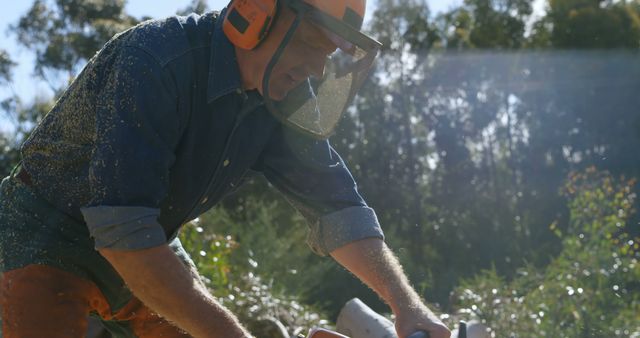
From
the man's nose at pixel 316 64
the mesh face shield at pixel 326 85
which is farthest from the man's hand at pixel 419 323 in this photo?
the man's nose at pixel 316 64

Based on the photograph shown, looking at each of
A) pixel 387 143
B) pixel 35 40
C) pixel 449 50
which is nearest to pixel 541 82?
pixel 449 50

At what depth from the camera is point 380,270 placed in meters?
2.79

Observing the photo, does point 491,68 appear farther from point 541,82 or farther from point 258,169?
point 258,169

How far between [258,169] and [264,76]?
618 mm

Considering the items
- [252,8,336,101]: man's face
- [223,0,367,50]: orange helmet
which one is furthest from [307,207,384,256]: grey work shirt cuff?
[223,0,367,50]: orange helmet

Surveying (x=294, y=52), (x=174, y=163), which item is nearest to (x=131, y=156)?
(x=174, y=163)

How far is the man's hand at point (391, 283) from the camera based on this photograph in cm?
254

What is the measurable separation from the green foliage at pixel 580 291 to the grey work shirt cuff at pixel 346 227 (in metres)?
2.72

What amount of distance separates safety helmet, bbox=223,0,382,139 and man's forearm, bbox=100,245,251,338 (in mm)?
610

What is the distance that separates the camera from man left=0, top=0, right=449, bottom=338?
228 centimetres

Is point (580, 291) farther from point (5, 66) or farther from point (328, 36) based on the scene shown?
point (5, 66)

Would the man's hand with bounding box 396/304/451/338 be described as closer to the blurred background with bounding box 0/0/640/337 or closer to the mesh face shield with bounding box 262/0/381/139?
the mesh face shield with bounding box 262/0/381/139

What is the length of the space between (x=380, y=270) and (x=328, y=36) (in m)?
0.77

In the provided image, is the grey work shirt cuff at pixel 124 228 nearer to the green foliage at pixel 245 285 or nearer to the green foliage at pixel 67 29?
the green foliage at pixel 245 285
